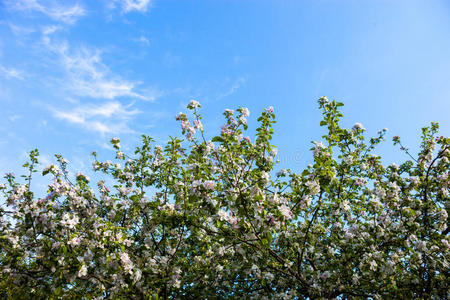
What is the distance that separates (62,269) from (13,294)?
1.60m

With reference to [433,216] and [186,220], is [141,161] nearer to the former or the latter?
[186,220]

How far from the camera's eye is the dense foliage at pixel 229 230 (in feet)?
13.7

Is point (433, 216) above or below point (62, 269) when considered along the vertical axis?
above

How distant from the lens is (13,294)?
4.63 meters

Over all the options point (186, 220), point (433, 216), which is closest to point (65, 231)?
point (186, 220)

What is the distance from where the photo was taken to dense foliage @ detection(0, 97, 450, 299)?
4.16 meters

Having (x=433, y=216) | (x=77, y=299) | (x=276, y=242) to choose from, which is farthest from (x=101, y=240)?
(x=433, y=216)

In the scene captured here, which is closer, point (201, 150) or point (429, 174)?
point (201, 150)

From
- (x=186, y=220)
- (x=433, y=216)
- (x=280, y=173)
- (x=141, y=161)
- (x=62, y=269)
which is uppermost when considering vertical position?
(x=280, y=173)

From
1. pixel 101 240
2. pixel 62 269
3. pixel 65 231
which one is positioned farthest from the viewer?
pixel 65 231

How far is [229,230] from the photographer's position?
14.8 ft

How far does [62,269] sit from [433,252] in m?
6.52

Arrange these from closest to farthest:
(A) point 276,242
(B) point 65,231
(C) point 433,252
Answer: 1. (B) point 65,231
2. (C) point 433,252
3. (A) point 276,242

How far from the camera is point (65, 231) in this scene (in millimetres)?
4730
